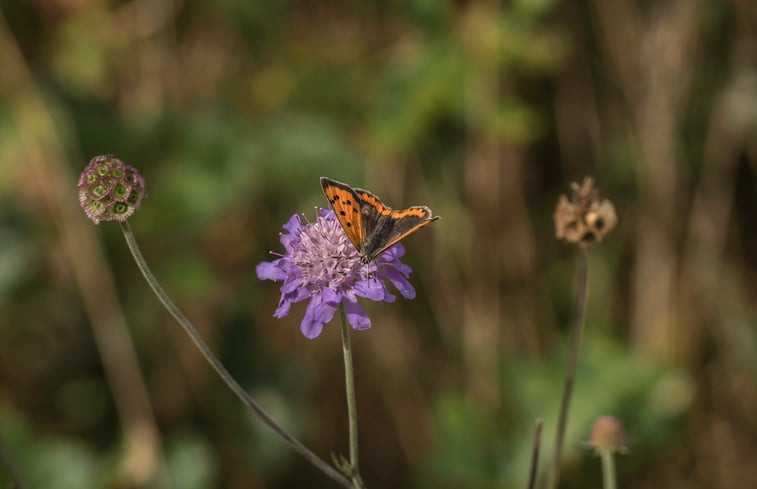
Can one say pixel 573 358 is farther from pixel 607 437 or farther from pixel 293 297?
pixel 293 297

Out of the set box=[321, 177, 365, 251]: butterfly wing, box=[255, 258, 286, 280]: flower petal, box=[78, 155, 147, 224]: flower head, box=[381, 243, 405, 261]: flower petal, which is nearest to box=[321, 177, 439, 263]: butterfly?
box=[321, 177, 365, 251]: butterfly wing

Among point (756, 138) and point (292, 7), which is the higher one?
point (292, 7)

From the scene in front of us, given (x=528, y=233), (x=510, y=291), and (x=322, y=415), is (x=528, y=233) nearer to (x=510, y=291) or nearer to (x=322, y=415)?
(x=510, y=291)

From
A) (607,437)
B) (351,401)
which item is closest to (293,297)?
(351,401)

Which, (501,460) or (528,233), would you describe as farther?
(528,233)

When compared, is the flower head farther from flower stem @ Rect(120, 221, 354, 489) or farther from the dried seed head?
the dried seed head

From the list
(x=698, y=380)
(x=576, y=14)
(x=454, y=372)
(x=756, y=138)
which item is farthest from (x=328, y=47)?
(x=698, y=380)
